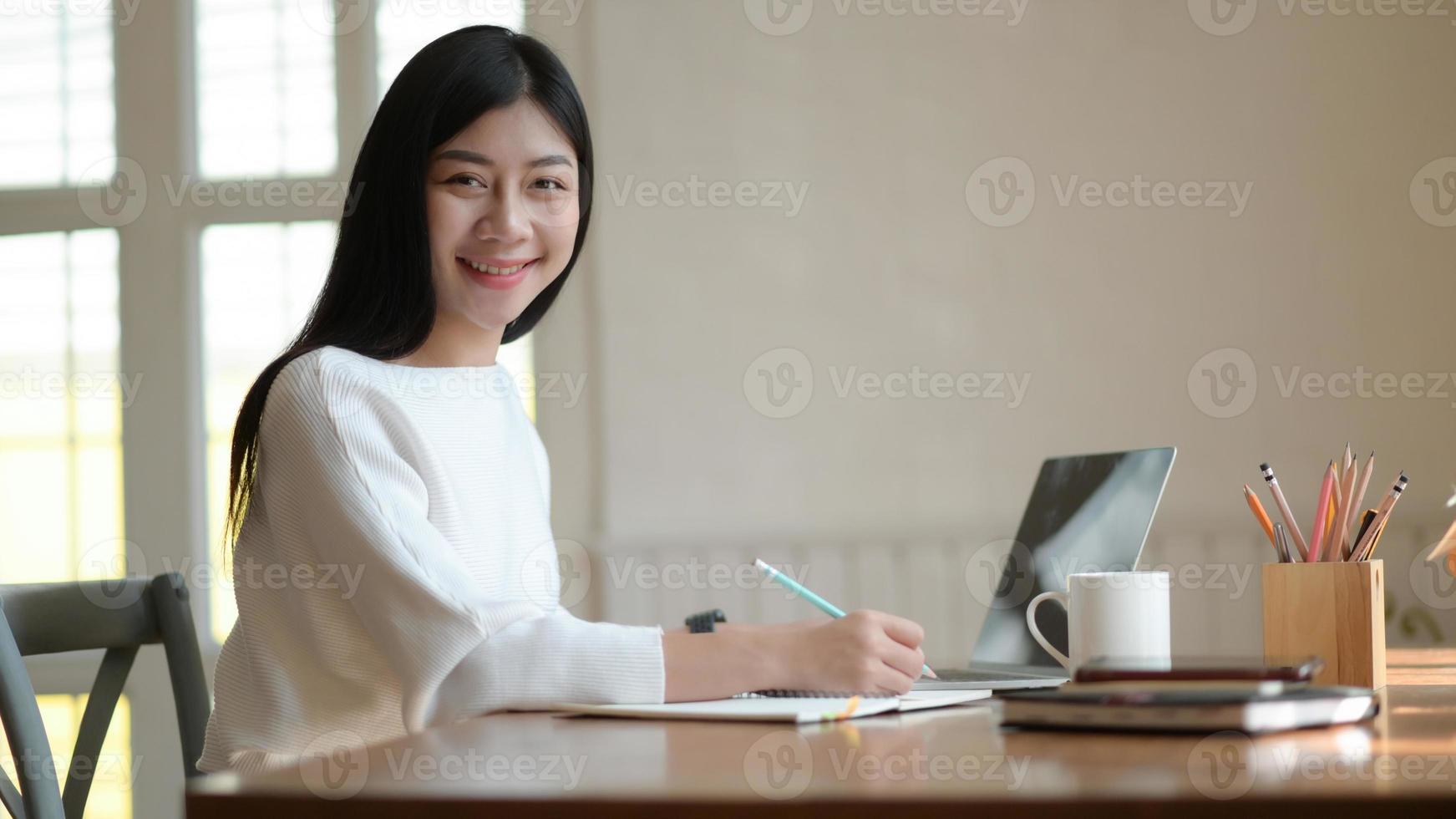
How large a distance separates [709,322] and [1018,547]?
171 centimetres

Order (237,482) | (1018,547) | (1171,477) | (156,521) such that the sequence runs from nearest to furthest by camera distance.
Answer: (237,482)
(1018,547)
(1171,477)
(156,521)

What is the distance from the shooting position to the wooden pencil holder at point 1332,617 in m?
0.98

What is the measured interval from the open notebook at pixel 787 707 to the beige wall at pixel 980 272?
204 cm

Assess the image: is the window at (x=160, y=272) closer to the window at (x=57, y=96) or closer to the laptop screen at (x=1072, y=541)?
the window at (x=57, y=96)

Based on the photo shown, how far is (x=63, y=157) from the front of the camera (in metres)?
3.37


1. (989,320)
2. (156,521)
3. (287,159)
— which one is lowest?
(156,521)

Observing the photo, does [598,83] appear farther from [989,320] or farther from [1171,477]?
[1171,477]

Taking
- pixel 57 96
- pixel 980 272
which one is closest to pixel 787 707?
pixel 980 272

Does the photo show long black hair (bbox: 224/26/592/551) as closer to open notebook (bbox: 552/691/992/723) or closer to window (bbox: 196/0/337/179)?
open notebook (bbox: 552/691/992/723)

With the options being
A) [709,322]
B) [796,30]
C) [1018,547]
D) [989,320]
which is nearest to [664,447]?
[709,322]

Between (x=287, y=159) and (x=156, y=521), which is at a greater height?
(x=287, y=159)

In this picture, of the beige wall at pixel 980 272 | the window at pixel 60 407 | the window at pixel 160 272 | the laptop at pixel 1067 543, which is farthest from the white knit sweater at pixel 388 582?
the window at pixel 60 407

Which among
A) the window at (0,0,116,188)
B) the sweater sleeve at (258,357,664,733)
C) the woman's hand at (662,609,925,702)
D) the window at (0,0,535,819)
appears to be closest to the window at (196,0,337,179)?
the window at (0,0,535,819)

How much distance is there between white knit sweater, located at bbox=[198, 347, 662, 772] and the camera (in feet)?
3.12
